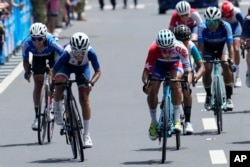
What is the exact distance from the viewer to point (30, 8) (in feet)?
128

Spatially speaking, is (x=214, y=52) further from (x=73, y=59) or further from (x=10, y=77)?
(x=10, y=77)

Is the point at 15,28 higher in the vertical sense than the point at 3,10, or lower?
lower

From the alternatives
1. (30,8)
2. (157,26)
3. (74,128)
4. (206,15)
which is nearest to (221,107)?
(206,15)

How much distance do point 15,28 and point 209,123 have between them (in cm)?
1483

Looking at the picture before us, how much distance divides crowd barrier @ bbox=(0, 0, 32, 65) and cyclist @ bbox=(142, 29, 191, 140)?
1298cm

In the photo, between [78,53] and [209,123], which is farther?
[209,123]

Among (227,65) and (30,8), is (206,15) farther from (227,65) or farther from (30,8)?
(30,8)

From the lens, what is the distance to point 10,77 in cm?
2842

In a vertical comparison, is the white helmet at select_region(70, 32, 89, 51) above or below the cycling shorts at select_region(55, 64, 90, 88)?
above

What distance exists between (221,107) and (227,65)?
1704mm

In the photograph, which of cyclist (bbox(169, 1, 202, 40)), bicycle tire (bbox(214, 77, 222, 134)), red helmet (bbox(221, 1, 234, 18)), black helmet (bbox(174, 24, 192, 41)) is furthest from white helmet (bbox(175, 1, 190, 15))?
black helmet (bbox(174, 24, 192, 41))

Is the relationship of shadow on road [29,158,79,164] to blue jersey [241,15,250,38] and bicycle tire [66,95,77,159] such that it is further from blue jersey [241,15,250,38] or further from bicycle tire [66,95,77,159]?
blue jersey [241,15,250,38]

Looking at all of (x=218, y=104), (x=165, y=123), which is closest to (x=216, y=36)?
(x=218, y=104)

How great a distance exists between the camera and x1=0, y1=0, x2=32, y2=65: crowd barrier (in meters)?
31.2
